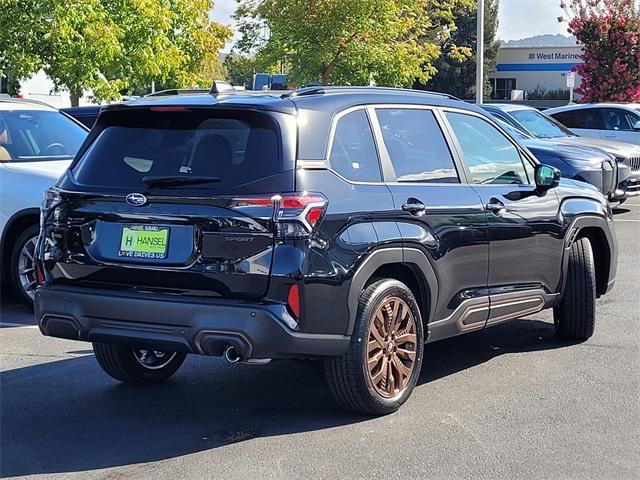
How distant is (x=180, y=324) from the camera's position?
15.3 ft

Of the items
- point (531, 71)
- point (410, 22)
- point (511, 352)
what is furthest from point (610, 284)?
point (531, 71)

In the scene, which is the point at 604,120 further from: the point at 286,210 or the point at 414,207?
the point at 286,210

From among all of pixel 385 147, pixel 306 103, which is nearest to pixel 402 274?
pixel 385 147

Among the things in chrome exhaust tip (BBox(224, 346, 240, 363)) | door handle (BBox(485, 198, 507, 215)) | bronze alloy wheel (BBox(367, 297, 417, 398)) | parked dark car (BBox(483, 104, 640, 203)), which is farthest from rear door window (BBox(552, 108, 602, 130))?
chrome exhaust tip (BBox(224, 346, 240, 363))

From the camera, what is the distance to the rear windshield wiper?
481 cm

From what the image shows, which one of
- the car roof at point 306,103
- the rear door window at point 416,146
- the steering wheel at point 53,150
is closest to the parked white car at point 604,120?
the steering wheel at point 53,150

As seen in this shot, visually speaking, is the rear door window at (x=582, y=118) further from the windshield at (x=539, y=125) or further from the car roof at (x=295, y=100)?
the car roof at (x=295, y=100)

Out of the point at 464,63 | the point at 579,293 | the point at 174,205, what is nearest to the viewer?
the point at 174,205

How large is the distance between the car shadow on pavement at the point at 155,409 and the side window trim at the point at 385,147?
1358 mm

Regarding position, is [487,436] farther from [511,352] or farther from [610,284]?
[610,284]

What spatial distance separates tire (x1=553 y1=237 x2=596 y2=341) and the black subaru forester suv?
109 centimetres

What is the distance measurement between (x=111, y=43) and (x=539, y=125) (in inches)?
288

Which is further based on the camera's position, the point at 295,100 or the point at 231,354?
the point at 295,100

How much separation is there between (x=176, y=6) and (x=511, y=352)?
1255 cm
